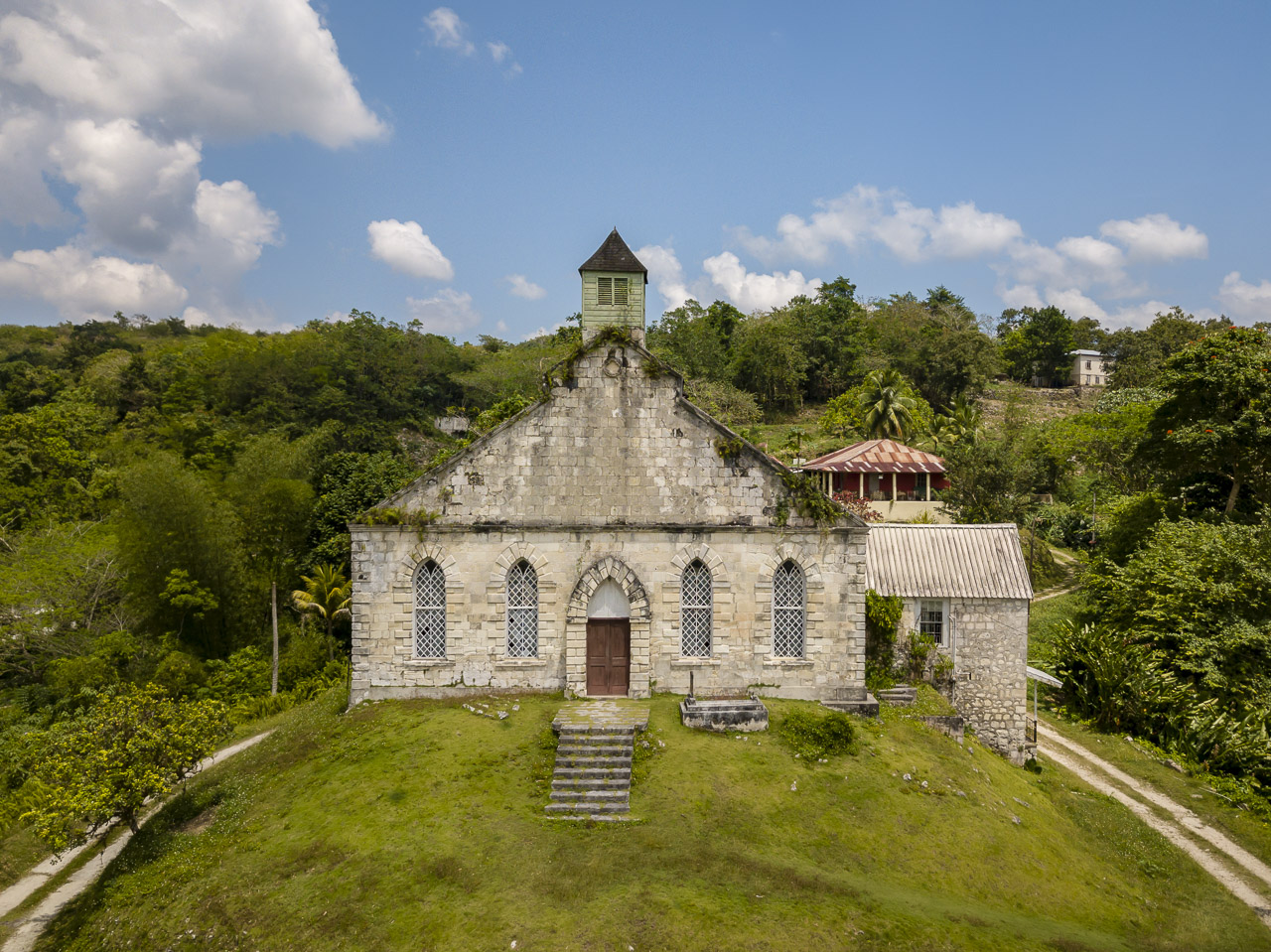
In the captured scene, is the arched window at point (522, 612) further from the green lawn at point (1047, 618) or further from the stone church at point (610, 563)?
the green lawn at point (1047, 618)

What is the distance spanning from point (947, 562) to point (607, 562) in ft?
38.5

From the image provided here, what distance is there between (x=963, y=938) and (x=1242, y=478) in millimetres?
26463

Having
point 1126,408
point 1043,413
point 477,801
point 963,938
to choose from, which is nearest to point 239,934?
point 477,801

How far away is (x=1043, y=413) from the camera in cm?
7606

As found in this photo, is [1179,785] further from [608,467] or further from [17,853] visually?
[17,853]

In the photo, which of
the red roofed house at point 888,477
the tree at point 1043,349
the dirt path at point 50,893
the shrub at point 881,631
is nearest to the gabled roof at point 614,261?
the shrub at point 881,631

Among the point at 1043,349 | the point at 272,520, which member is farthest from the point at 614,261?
the point at 1043,349

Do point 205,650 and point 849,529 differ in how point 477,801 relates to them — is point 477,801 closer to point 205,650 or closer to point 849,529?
point 849,529

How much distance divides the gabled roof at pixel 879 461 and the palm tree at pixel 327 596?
31013mm

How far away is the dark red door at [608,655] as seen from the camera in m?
19.0

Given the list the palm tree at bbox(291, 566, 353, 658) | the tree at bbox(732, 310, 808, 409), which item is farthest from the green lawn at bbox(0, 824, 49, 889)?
the tree at bbox(732, 310, 808, 409)

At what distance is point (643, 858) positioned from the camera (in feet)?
41.7

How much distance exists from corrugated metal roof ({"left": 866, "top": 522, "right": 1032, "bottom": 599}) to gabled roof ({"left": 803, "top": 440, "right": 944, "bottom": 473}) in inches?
909

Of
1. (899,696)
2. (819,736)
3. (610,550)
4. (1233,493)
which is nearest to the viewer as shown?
(819,736)
